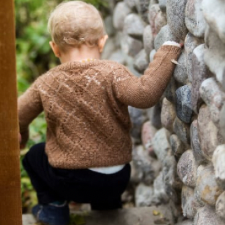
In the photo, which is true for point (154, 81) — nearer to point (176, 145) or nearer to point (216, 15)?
point (176, 145)

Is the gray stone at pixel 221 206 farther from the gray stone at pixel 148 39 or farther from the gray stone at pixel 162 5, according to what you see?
the gray stone at pixel 148 39

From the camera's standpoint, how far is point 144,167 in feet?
10.3

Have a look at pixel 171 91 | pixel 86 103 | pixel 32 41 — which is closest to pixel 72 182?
pixel 86 103

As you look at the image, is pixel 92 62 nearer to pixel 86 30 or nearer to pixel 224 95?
pixel 86 30

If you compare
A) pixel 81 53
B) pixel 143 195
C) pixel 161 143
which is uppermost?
pixel 81 53

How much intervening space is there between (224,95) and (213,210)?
17.3 inches

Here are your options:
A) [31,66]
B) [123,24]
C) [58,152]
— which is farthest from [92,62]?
[31,66]

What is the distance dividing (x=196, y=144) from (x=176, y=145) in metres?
0.34

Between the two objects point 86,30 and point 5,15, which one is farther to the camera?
point 86,30

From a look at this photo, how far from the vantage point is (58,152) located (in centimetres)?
259

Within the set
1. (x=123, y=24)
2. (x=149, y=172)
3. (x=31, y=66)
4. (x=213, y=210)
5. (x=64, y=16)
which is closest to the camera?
(x=213, y=210)

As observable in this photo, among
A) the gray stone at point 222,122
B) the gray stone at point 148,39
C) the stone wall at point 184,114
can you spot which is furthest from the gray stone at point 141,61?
the gray stone at point 222,122

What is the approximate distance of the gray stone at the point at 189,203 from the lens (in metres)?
2.20

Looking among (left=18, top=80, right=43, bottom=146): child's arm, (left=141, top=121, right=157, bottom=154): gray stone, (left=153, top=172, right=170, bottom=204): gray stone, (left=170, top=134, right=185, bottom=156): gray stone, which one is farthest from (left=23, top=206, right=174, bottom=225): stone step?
(left=18, top=80, right=43, bottom=146): child's arm
